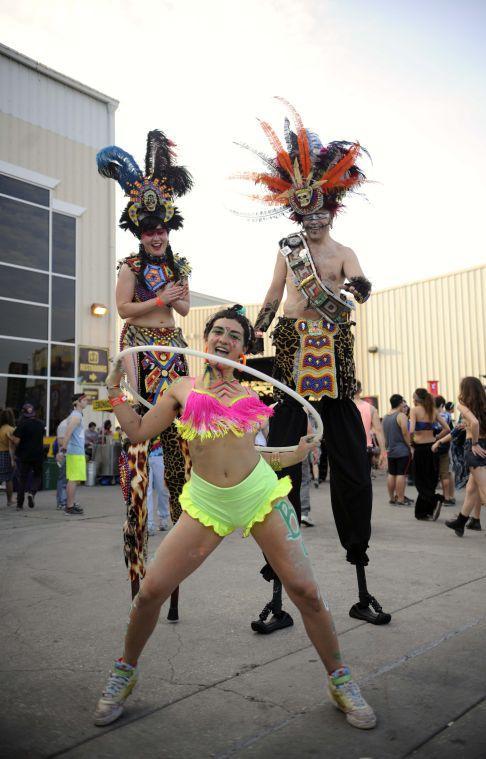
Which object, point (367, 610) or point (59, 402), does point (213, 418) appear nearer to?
point (367, 610)

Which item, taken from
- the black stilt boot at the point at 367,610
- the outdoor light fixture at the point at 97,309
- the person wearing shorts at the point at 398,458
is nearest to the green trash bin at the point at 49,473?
the outdoor light fixture at the point at 97,309

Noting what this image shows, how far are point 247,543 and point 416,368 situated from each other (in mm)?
17051

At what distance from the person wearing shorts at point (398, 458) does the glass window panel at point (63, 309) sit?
10.6 m

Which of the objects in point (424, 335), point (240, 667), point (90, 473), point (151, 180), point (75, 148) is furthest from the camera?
point (424, 335)

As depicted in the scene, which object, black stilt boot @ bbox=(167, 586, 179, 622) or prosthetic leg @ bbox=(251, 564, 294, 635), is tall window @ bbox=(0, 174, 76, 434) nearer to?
black stilt boot @ bbox=(167, 586, 179, 622)

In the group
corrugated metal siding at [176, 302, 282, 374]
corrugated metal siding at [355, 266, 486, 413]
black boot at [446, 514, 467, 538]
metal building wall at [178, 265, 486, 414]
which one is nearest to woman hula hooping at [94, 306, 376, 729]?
black boot at [446, 514, 467, 538]

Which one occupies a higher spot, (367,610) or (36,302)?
(36,302)

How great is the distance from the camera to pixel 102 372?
1855cm

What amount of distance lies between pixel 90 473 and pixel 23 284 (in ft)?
18.4

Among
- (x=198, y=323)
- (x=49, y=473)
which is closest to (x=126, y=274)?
(x=49, y=473)

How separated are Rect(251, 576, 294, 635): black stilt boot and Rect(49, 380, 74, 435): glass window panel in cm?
1471

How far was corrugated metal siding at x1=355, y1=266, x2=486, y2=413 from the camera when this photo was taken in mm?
20438

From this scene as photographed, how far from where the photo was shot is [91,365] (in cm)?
1828

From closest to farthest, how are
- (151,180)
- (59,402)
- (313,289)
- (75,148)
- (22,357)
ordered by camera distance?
(313,289) → (151,180) → (22,357) → (59,402) → (75,148)
